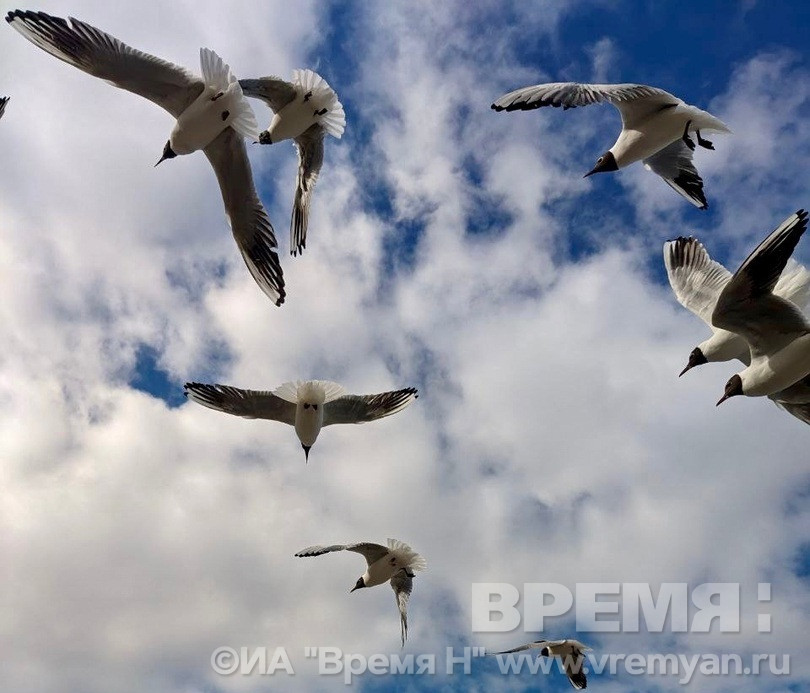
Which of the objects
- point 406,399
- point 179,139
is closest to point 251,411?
point 406,399

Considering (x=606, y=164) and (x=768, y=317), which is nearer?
(x=768, y=317)

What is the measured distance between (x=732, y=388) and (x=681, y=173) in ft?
10.2

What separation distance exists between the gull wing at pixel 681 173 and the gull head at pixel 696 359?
2095mm

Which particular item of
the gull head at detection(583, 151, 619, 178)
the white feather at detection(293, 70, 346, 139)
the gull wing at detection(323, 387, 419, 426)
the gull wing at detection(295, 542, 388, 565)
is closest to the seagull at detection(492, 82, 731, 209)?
the gull head at detection(583, 151, 619, 178)

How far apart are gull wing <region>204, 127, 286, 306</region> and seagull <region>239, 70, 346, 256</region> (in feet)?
2.86

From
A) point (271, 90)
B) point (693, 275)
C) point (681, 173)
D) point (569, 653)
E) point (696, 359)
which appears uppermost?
point (271, 90)

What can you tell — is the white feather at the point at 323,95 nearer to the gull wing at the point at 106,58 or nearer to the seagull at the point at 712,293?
the gull wing at the point at 106,58

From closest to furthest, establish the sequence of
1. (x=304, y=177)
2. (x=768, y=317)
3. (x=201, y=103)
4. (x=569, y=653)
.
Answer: (x=768, y=317) < (x=201, y=103) < (x=304, y=177) < (x=569, y=653)

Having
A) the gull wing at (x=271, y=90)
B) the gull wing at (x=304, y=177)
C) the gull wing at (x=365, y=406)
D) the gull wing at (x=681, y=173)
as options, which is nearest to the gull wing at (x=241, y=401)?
the gull wing at (x=365, y=406)

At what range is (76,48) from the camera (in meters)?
6.82

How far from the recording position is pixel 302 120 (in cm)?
900

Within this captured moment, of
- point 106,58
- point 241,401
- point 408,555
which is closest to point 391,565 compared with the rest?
point 408,555

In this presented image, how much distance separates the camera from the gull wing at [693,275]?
8250 mm

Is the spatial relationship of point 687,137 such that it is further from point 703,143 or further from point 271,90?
point 271,90
